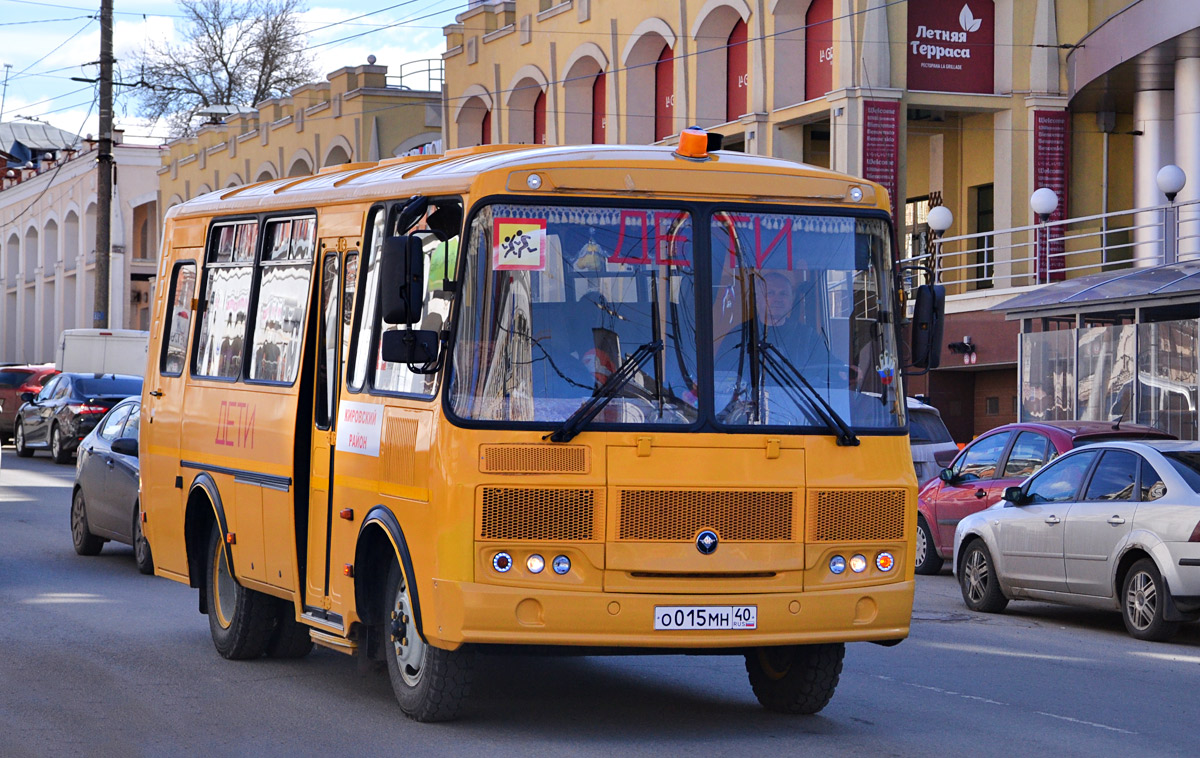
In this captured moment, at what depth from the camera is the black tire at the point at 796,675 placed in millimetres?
8984

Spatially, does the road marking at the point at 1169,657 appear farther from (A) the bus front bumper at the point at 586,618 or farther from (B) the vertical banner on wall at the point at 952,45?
(B) the vertical banner on wall at the point at 952,45

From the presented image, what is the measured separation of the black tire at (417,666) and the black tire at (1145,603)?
629cm

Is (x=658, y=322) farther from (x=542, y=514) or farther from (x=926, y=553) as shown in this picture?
(x=926, y=553)

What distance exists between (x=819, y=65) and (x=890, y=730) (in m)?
25.6

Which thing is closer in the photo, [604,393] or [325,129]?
[604,393]

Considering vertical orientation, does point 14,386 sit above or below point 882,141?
below

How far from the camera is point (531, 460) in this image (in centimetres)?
800

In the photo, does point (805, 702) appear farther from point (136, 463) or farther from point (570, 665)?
point (136, 463)

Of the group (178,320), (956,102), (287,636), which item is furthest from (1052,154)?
(287,636)

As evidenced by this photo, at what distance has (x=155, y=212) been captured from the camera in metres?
71.1

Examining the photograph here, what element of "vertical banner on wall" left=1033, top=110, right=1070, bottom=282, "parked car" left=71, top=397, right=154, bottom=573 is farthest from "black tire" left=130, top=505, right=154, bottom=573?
"vertical banner on wall" left=1033, top=110, right=1070, bottom=282

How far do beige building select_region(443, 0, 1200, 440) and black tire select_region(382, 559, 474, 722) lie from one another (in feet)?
69.4

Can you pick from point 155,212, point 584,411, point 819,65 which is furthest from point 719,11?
point 155,212

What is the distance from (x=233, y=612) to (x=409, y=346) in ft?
11.6
